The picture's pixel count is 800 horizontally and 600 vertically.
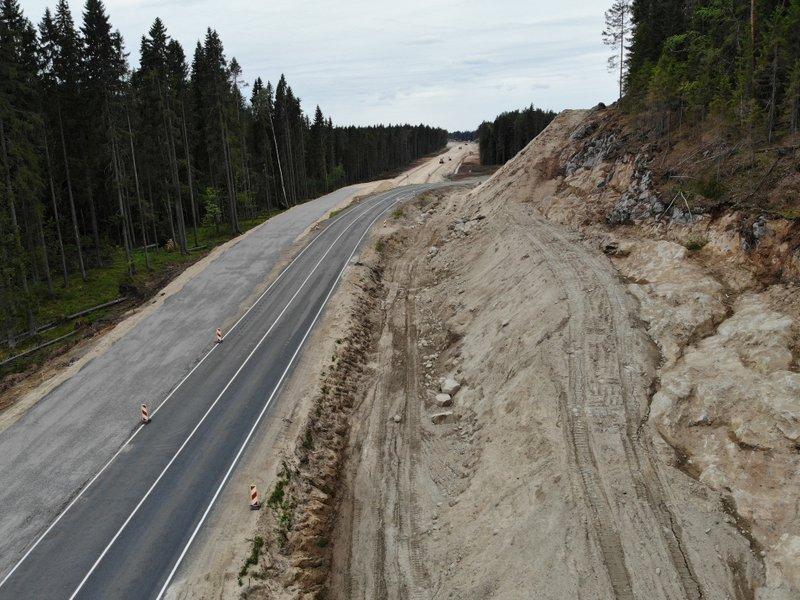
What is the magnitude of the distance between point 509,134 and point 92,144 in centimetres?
9557

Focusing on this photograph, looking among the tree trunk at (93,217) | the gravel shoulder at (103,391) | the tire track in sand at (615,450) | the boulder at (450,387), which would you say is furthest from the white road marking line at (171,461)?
the tree trunk at (93,217)

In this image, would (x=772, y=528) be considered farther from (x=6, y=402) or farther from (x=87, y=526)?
(x=6, y=402)

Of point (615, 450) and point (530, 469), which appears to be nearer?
point (615, 450)

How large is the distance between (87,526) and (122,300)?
24.2 m

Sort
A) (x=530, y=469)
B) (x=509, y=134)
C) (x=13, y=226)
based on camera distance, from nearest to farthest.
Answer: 1. (x=530, y=469)
2. (x=13, y=226)
3. (x=509, y=134)

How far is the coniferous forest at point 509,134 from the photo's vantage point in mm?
114188

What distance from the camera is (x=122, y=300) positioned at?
35875 mm

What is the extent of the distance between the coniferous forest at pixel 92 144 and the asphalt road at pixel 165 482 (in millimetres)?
14262

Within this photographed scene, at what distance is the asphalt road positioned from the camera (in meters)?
13.5

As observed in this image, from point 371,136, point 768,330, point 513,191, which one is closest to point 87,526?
point 768,330

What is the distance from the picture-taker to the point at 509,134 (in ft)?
383

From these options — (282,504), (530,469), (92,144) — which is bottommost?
(282,504)

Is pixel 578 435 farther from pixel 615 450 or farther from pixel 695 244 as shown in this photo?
pixel 695 244

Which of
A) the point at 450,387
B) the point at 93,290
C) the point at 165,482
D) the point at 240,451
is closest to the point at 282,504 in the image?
the point at 240,451
